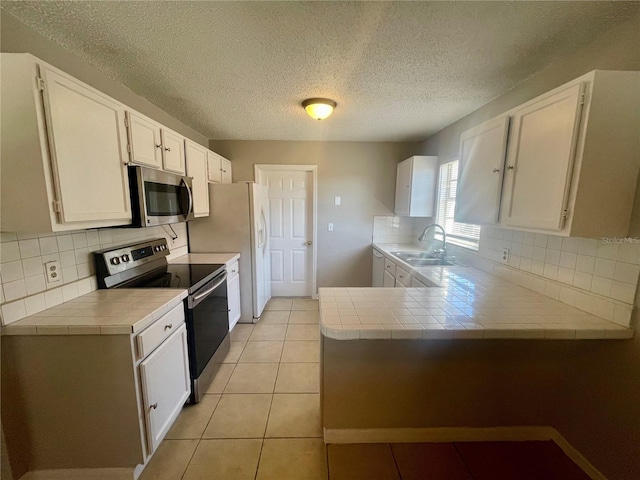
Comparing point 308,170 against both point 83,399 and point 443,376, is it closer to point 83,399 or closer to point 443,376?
point 443,376

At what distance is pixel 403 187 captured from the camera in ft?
11.2

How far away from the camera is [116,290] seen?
170cm

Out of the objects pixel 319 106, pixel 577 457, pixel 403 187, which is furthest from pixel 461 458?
pixel 403 187

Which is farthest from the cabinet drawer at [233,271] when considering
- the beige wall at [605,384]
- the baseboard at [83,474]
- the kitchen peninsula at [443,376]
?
→ the beige wall at [605,384]

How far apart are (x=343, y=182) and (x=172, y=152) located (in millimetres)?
2251

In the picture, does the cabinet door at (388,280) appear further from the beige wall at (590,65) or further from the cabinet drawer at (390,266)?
the beige wall at (590,65)

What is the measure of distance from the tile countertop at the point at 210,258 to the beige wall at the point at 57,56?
1.41 m

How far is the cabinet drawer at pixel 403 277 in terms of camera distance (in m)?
2.43

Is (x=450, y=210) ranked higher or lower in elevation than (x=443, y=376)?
higher

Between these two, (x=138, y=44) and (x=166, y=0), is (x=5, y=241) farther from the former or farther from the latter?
(x=166, y=0)

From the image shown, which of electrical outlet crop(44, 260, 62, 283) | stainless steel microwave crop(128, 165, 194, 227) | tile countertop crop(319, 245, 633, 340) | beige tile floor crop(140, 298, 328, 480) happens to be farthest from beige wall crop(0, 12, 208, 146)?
beige tile floor crop(140, 298, 328, 480)

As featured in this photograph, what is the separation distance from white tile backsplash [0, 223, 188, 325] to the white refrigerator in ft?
3.68

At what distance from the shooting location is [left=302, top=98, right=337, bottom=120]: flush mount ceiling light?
2.16 meters

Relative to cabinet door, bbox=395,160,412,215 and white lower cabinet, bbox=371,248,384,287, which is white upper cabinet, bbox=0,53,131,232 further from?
cabinet door, bbox=395,160,412,215
